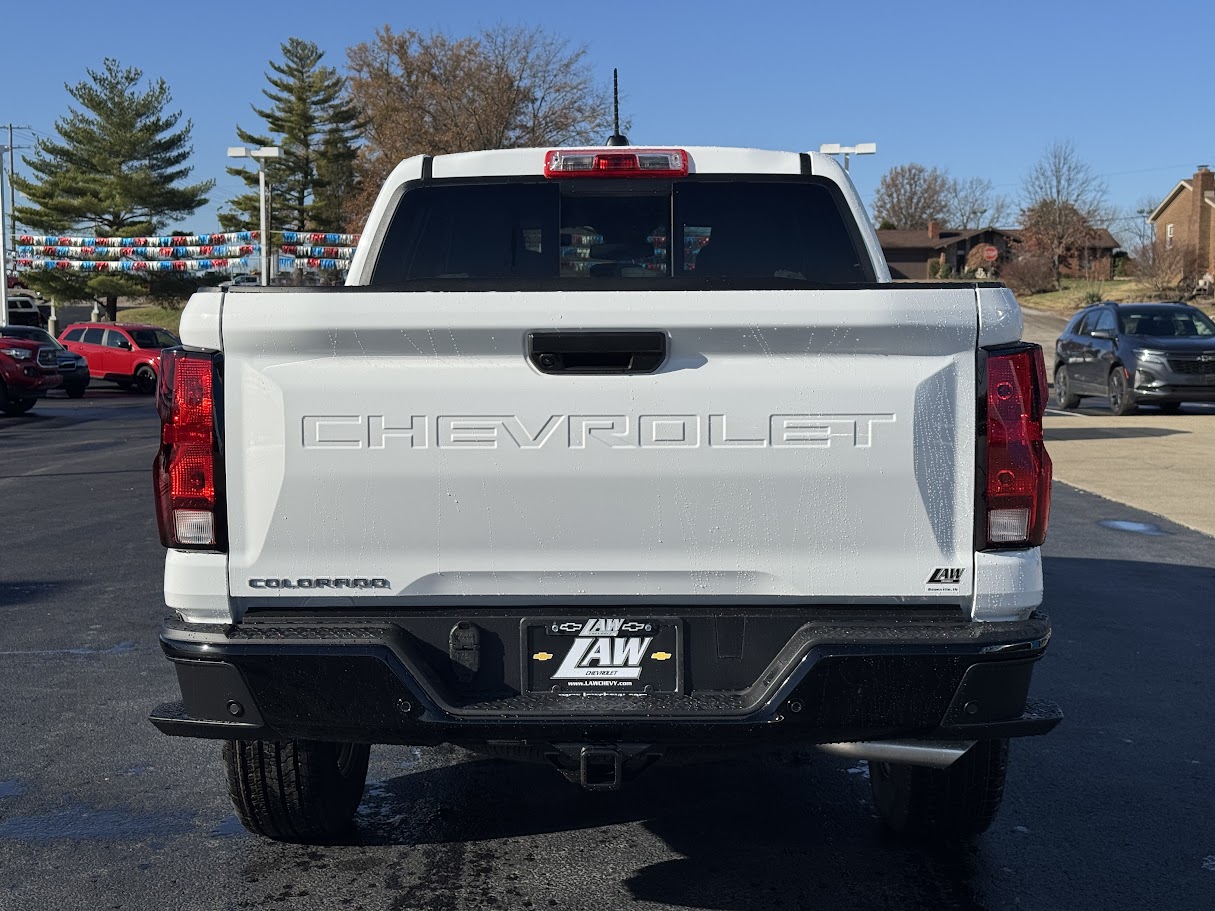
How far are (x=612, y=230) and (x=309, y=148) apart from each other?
79704 mm

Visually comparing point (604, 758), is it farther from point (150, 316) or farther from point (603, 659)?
point (150, 316)

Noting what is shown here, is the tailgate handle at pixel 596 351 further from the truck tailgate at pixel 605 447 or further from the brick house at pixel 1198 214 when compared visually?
the brick house at pixel 1198 214

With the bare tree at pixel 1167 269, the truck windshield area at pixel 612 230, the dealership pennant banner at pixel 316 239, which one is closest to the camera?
the truck windshield area at pixel 612 230

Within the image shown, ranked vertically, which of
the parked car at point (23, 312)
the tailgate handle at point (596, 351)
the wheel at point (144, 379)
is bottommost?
the wheel at point (144, 379)

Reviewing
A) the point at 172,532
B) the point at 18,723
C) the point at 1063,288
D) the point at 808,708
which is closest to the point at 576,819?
the point at 808,708

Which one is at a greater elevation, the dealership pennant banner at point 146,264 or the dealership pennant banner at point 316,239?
the dealership pennant banner at point 316,239

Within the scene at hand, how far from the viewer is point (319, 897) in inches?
151

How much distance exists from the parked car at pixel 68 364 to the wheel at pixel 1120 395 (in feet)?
66.3

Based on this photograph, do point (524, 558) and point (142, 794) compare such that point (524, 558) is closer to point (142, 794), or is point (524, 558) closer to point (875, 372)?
point (875, 372)

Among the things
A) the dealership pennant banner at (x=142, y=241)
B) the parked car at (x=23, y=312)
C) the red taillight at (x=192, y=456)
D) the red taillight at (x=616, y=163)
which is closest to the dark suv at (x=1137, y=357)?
the red taillight at (x=616, y=163)

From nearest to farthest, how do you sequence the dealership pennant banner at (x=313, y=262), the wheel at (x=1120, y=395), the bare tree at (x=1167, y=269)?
the wheel at (x=1120, y=395)
the dealership pennant banner at (x=313, y=262)
the bare tree at (x=1167, y=269)

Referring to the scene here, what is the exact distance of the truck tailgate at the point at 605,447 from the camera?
10.5 ft

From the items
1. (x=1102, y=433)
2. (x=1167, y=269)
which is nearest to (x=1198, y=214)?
(x=1167, y=269)

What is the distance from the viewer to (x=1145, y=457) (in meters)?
16.1
